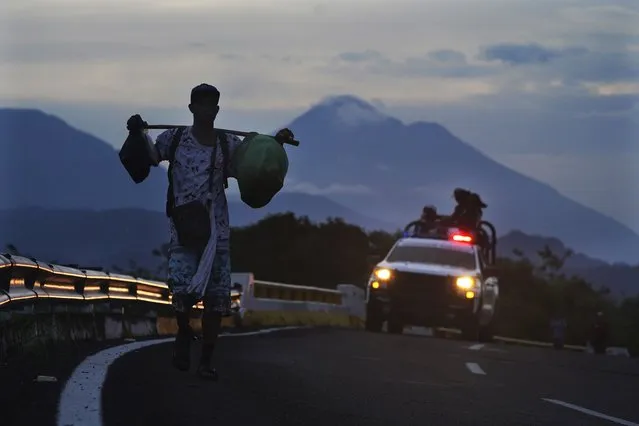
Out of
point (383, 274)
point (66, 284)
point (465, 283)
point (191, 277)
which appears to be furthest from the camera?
point (383, 274)

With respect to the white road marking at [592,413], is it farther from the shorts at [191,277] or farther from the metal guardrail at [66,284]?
the metal guardrail at [66,284]

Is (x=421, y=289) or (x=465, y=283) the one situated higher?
(x=465, y=283)

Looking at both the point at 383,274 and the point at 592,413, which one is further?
the point at 383,274

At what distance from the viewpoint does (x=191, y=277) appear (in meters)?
10.8

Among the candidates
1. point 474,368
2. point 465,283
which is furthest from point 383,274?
point 474,368

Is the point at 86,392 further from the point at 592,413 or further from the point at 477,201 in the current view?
the point at 477,201

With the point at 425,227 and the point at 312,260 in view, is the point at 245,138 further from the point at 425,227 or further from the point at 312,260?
the point at 312,260

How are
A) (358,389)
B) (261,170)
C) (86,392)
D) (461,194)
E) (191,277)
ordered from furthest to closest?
(461,194) < (358,389) < (191,277) < (261,170) < (86,392)

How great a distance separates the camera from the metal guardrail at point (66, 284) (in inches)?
463

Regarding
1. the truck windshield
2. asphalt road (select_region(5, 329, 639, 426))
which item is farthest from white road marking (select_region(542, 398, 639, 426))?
the truck windshield

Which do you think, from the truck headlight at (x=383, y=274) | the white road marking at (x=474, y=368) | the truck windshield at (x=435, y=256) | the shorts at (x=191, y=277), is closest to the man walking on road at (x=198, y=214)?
the shorts at (x=191, y=277)

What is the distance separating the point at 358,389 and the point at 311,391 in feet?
2.24

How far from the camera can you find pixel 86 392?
9.21 meters

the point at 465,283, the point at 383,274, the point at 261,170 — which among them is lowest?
the point at 465,283
